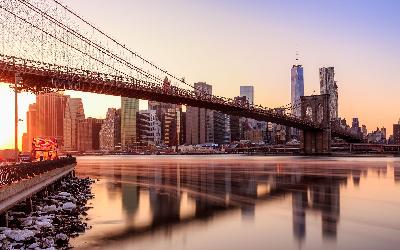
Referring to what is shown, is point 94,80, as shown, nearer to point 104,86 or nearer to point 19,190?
point 104,86

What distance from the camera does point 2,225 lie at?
771 inches

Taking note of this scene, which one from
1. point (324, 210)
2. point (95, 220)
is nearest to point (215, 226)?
point (95, 220)

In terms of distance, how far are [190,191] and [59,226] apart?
1864 centimetres

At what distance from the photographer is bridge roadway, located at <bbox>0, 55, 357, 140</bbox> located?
49.8 m

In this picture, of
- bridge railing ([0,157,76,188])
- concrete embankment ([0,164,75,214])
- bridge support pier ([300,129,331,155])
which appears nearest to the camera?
concrete embankment ([0,164,75,214])

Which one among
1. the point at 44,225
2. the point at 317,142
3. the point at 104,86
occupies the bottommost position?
the point at 44,225

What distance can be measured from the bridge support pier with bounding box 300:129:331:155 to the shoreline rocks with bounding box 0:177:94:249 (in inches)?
4350

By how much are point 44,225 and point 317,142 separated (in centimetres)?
12156

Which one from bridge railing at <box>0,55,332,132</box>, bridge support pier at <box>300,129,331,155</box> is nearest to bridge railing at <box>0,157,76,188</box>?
bridge railing at <box>0,55,332,132</box>

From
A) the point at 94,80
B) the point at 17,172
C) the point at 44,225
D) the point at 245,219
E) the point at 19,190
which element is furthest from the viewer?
the point at 94,80

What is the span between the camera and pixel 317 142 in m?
135

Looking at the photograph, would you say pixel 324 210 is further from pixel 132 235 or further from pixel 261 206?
pixel 132 235

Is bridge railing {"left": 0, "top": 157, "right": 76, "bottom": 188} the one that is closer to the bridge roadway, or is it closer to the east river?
the east river

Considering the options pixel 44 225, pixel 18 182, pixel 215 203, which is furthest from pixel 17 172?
pixel 215 203
